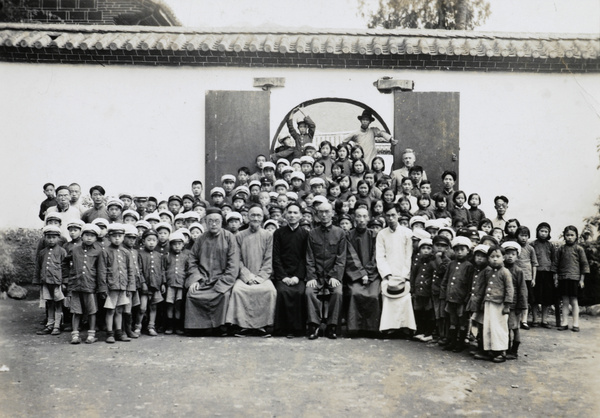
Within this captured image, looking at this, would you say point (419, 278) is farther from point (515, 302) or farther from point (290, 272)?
point (290, 272)

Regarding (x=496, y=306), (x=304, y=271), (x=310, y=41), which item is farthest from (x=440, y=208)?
(x=310, y=41)

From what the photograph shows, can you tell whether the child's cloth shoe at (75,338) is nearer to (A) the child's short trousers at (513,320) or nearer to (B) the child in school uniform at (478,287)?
(B) the child in school uniform at (478,287)

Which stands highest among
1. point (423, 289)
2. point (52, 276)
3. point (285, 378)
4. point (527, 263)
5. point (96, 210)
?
point (96, 210)

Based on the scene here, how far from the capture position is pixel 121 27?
10.8 metres

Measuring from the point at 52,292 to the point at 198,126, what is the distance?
160 inches

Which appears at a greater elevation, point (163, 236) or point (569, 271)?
point (163, 236)

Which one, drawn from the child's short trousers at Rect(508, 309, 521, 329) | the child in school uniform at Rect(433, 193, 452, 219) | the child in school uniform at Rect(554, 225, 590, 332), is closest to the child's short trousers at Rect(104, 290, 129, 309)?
the child's short trousers at Rect(508, 309, 521, 329)

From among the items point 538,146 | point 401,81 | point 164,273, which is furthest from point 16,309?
point 538,146

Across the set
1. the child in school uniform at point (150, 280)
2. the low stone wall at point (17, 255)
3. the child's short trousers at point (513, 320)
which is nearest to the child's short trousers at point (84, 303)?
the child in school uniform at point (150, 280)

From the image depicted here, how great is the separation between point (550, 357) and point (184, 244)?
14.7 feet

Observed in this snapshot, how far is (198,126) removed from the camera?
10.6m

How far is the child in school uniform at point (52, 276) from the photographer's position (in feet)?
24.5

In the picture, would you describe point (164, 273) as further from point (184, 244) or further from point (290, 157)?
point (290, 157)

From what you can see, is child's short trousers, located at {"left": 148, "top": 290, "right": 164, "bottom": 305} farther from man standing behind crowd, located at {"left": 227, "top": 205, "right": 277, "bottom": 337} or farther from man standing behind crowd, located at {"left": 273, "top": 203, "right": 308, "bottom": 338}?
man standing behind crowd, located at {"left": 273, "top": 203, "right": 308, "bottom": 338}
